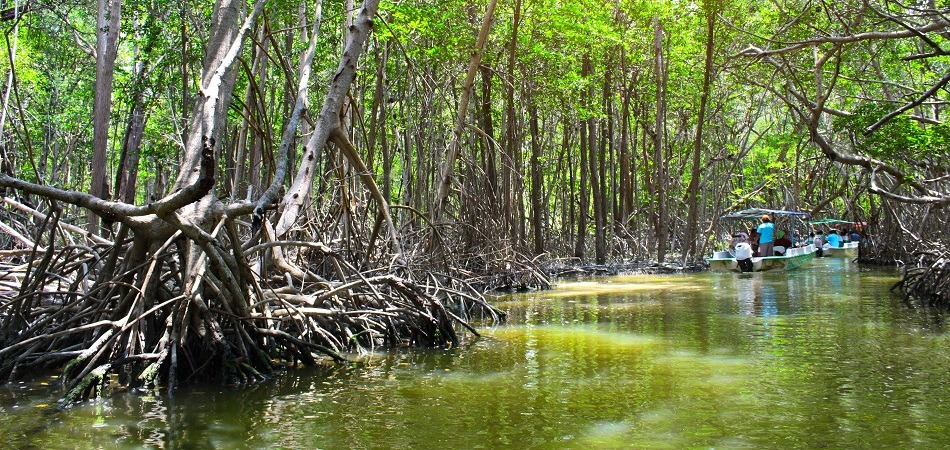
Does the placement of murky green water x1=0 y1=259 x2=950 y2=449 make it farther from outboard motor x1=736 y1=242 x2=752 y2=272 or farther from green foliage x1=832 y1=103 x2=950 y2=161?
outboard motor x1=736 y1=242 x2=752 y2=272

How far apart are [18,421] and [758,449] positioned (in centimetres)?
401

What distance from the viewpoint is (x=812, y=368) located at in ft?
20.5

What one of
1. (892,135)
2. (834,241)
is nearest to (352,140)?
(892,135)

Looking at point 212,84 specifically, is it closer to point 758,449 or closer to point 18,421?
point 18,421

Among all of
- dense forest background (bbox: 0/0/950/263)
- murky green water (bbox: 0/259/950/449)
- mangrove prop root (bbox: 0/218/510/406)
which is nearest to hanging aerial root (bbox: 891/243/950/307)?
dense forest background (bbox: 0/0/950/263)

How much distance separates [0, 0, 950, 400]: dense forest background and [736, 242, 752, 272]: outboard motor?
5.65 ft

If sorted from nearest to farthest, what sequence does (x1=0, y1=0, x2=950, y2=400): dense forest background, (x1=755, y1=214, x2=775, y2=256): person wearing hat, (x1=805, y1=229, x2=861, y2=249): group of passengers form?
(x1=0, y1=0, x2=950, y2=400): dense forest background, (x1=755, y1=214, x2=775, y2=256): person wearing hat, (x1=805, y1=229, x2=861, y2=249): group of passengers

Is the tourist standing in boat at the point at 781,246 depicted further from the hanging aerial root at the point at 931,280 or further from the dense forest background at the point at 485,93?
the hanging aerial root at the point at 931,280

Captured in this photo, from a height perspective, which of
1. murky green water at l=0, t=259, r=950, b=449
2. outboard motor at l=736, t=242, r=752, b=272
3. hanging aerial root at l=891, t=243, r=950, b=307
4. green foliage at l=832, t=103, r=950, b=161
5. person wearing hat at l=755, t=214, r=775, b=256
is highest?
green foliage at l=832, t=103, r=950, b=161

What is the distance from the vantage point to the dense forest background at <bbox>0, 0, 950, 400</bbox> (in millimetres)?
5832

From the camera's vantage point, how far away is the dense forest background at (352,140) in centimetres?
583

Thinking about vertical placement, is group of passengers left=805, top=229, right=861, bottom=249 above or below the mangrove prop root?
above

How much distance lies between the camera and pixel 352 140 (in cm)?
1098

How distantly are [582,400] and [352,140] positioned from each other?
6.51 meters
